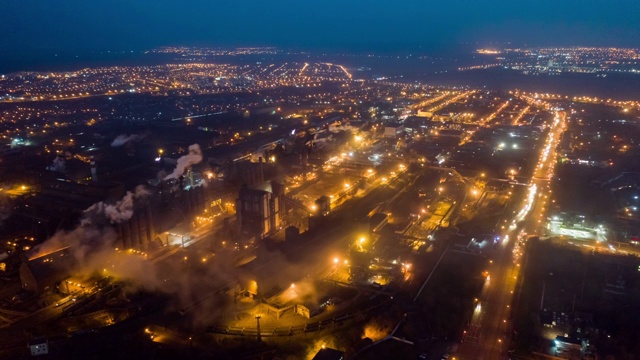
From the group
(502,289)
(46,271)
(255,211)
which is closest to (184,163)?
(255,211)

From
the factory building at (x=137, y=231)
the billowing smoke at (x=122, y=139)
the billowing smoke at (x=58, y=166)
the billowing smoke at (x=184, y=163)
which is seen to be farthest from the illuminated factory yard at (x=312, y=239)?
the billowing smoke at (x=58, y=166)

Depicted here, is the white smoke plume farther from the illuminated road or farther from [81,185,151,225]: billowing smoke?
the illuminated road

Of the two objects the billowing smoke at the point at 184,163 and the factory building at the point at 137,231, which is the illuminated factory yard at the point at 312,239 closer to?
the factory building at the point at 137,231

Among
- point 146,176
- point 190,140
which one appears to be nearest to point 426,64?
point 190,140

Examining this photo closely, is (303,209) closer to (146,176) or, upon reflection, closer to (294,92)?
(146,176)

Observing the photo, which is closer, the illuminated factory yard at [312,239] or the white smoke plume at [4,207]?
the illuminated factory yard at [312,239]

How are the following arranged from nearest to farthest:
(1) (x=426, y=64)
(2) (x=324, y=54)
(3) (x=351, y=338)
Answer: (3) (x=351, y=338)
(1) (x=426, y=64)
(2) (x=324, y=54)

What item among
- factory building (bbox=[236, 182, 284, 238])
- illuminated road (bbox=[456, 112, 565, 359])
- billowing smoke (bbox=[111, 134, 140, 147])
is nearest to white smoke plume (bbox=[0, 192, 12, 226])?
billowing smoke (bbox=[111, 134, 140, 147])
